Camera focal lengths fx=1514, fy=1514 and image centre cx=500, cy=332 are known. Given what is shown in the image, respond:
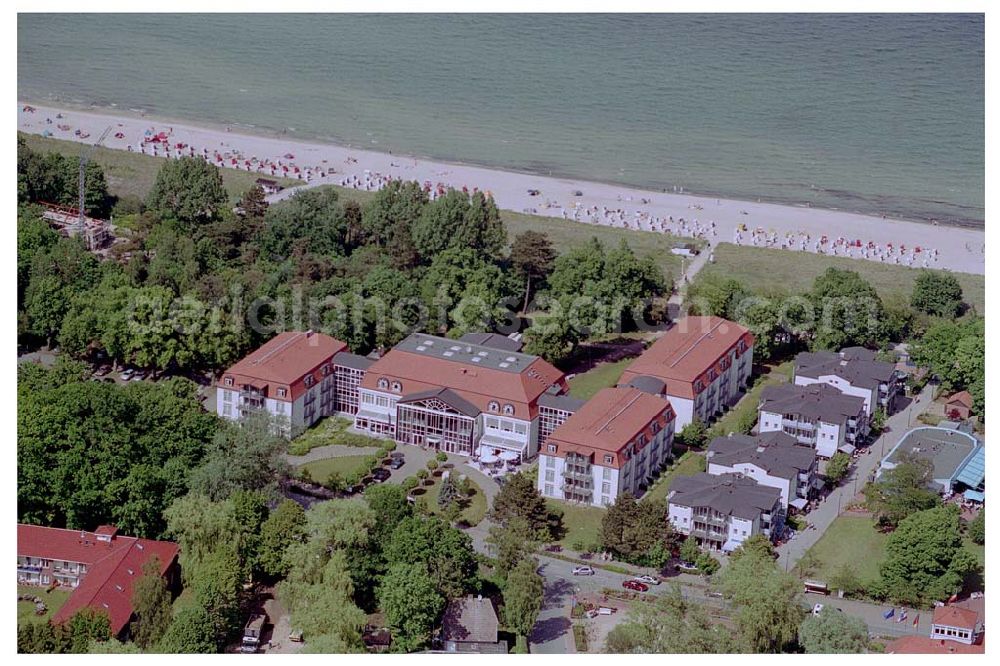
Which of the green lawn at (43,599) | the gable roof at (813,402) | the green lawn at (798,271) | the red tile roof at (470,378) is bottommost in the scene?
the green lawn at (43,599)

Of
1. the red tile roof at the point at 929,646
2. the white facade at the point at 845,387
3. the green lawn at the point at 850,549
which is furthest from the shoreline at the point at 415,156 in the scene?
the red tile roof at the point at 929,646

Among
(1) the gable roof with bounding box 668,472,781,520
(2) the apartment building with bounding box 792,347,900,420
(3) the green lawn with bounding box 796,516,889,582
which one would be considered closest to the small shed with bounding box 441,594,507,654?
(1) the gable roof with bounding box 668,472,781,520

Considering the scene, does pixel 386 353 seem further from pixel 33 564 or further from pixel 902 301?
pixel 902 301

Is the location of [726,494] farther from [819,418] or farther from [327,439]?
[327,439]

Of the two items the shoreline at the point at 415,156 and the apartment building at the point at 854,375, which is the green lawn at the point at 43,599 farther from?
the shoreline at the point at 415,156

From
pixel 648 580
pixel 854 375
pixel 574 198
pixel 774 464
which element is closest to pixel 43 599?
pixel 648 580

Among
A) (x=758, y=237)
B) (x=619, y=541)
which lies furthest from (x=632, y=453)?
(x=758, y=237)

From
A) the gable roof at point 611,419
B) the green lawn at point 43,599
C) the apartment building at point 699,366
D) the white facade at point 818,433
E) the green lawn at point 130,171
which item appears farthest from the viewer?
the green lawn at point 130,171
